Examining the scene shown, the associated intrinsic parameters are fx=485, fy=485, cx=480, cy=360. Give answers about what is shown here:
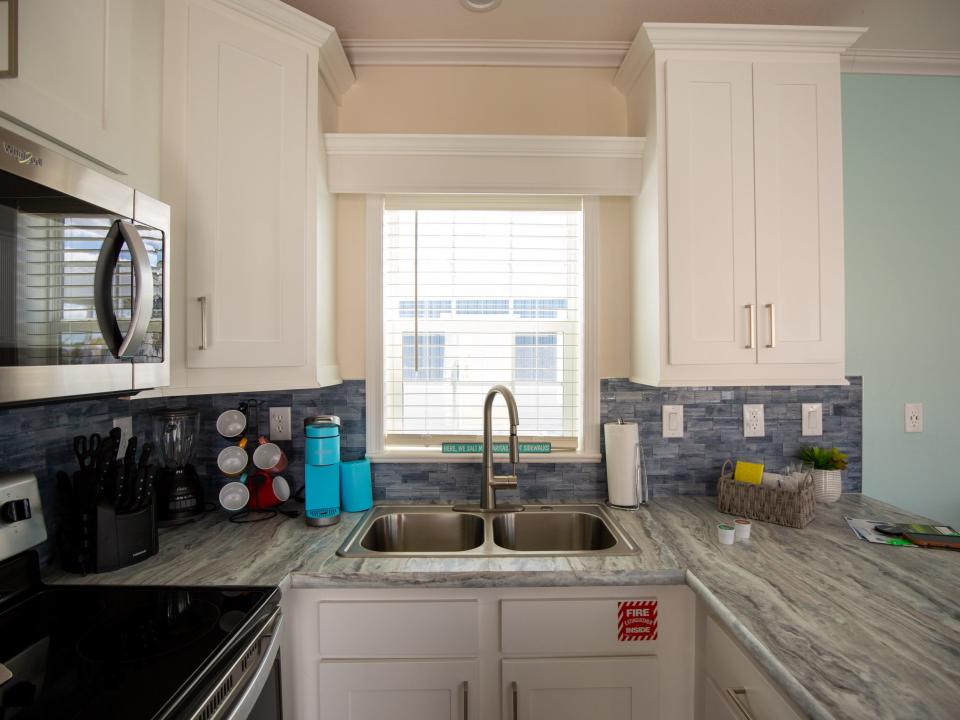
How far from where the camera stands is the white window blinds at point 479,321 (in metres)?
1.95

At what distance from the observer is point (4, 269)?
2.57 feet

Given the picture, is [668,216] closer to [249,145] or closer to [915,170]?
[915,170]

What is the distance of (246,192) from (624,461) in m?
1.53

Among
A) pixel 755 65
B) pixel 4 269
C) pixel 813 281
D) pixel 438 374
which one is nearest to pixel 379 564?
pixel 438 374

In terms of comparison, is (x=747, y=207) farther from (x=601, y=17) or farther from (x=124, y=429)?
(x=124, y=429)

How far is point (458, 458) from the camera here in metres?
1.89

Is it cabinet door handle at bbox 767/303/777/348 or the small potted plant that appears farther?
the small potted plant

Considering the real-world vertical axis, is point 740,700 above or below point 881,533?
below

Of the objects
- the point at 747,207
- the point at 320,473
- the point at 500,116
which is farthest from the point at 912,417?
the point at 320,473

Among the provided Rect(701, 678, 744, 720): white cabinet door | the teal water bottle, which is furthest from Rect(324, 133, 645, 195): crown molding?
Rect(701, 678, 744, 720): white cabinet door

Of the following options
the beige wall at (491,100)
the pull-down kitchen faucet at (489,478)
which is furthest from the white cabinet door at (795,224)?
the pull-down kitchen faucet at (489,478)

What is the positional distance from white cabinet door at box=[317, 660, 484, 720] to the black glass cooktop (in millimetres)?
334

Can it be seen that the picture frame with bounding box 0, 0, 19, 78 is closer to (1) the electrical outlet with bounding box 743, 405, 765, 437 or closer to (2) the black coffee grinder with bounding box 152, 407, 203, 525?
(2) the black coffee grinder with bounding box 152, 407, 203, 525

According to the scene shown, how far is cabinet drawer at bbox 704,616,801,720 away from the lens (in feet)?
3.24
